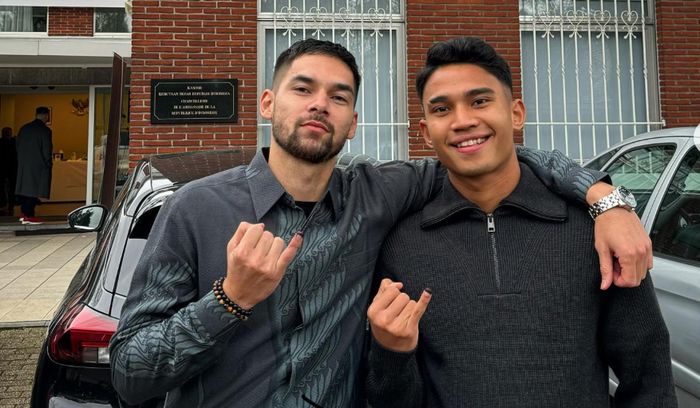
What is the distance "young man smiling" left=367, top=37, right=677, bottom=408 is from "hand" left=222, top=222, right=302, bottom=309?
0.24 meters

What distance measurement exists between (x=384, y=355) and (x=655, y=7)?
311 inches

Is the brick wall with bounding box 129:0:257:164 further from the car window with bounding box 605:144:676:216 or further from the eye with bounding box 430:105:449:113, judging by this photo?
the eye with bounding box 430:105:449:113

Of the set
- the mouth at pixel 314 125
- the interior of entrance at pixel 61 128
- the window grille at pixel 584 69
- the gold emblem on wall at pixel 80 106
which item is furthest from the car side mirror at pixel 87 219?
the gold emblem on wall at pixel 80 106

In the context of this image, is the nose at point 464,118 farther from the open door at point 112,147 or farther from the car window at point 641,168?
the open door at point 112,147

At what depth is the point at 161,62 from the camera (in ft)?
22.0

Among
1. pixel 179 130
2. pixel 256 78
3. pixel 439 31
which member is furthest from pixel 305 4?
pixel 179 130

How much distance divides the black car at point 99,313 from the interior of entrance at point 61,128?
11751mm

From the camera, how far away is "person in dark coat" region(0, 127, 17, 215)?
1295cm

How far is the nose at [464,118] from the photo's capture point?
148cm

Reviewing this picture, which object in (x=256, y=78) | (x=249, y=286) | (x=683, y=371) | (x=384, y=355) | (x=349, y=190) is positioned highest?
(x=256, y=78)

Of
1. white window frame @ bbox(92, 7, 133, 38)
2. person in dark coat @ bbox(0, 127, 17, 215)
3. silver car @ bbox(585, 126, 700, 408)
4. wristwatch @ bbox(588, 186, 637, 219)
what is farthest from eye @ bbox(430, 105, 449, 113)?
person in dark coat @ bbox(0, 127, 17, 215)

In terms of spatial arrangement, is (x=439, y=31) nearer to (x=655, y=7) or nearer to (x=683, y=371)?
(x=655, y=7)

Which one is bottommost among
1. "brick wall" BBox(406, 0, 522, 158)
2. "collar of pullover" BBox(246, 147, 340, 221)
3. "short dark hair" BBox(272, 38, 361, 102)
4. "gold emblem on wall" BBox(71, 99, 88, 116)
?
"collar of pullover" BBox(246, 147, 340, 221)

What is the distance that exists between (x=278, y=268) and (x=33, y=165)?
12395 millimetres
